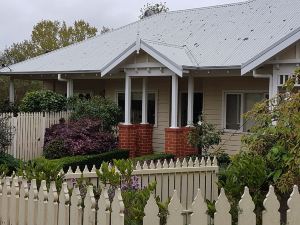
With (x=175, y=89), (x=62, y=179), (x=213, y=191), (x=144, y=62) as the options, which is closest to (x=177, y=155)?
(x=175, y=89)

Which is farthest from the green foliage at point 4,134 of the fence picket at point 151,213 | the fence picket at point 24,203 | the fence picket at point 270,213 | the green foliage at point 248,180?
the fence picket at point 270,213

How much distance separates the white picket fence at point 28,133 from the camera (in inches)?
695

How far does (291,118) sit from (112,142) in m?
13.0

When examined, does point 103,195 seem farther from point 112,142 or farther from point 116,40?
point 116,40

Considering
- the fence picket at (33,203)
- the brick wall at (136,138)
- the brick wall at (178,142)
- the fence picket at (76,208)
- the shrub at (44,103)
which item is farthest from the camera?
the shrub at (44,103)

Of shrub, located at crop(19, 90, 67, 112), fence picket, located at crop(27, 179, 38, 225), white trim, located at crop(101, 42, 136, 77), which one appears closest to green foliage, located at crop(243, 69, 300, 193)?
fence picket, located at crop(27, 179, 38, 225)

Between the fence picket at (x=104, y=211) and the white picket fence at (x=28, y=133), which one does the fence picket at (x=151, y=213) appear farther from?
the white picket fence at (x=28, y=133)

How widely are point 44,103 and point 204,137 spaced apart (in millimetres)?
7124

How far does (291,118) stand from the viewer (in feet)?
19.6

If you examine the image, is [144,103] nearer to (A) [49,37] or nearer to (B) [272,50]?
(B) [272,50]

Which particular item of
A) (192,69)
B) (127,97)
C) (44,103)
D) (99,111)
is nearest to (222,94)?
(192,69)

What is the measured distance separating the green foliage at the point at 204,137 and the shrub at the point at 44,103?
6.21 metres

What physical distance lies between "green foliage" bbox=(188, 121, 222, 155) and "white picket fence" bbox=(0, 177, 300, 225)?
9909 millimetres

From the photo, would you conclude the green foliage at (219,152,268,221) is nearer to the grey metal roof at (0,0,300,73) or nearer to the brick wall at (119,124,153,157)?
the grey metal roof at (0,0,300,73)
